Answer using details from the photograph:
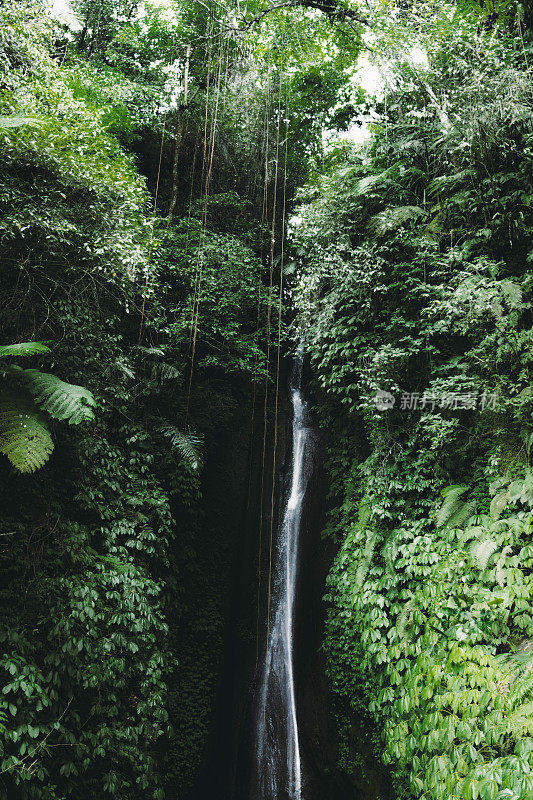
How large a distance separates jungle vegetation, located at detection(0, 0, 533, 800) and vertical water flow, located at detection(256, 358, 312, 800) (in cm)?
100

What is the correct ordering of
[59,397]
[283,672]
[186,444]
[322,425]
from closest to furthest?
[59,397] → [186,444] → [283,672] → [322,425]

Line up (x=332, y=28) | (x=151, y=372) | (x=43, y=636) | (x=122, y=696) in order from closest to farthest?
(x=43, y=636) < (x=122, y=696) < (x=151, y=372) < (x=332, y=28)

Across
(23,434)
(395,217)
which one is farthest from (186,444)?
(395,217)

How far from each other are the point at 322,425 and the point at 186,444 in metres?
2.45

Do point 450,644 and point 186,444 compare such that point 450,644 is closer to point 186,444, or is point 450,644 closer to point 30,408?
point 186,444

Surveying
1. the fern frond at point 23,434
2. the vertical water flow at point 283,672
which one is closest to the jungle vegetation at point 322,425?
the fern frond at point 23,434

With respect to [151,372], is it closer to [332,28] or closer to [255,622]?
[255,622]

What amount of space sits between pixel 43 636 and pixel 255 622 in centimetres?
436

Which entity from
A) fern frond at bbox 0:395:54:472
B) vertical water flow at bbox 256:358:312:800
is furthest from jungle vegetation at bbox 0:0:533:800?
vertical water flow at bbox 256:358:312:800

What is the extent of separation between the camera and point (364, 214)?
278 inches

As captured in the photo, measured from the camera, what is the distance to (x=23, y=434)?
395 centimetres

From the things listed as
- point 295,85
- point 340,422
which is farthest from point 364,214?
point 295,85

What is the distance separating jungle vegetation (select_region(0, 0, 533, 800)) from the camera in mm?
3900

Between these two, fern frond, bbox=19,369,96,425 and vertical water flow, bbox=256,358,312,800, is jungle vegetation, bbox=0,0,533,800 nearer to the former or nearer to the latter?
fern frond, bbox=19,369,96,425
